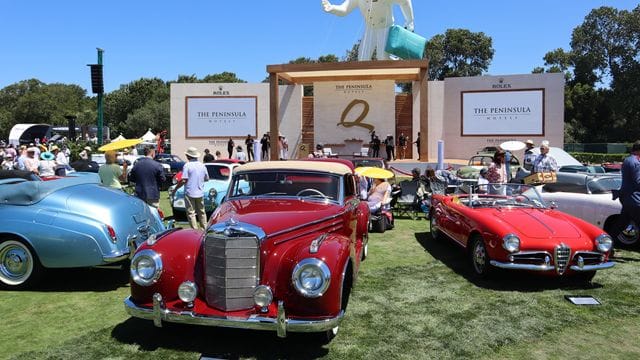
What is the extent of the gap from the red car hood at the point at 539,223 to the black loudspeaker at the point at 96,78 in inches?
901

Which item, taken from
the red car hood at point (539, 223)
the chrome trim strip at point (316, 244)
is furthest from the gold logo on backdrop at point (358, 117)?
the chrome trim strip at point (316, 244)

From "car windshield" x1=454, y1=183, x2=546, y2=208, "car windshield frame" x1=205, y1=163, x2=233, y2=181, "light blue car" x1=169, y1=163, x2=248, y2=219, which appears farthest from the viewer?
"car windshield frame" x1=205, y1=163, x2=233, y2=181

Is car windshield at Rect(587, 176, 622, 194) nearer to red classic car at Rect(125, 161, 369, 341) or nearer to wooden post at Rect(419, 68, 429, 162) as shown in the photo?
red classic car at Rect(125, 161, 369, 341)

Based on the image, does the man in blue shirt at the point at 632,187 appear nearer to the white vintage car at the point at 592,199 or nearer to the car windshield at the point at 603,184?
the white vintage car at the point at 592,199

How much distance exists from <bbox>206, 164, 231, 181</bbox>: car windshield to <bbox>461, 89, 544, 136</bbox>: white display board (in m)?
19.6

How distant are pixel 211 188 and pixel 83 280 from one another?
4440mm

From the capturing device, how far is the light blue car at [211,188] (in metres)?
11.1

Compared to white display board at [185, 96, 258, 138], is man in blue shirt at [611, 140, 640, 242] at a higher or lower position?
lower

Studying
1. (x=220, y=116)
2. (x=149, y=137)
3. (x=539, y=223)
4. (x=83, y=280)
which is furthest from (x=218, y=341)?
(x=149, y=137)

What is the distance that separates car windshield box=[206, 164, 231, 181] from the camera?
12336mm

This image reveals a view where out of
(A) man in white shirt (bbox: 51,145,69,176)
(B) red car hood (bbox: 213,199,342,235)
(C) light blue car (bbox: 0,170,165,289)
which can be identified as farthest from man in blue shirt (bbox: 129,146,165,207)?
(A) man in white shirt (bbox: 51,145,69,176)

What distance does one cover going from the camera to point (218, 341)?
14.0 ft

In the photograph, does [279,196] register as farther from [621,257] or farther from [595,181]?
[595,181]

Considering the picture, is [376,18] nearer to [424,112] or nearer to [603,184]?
[424,112]
